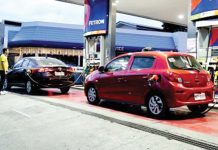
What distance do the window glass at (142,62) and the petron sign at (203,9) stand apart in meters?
3.42

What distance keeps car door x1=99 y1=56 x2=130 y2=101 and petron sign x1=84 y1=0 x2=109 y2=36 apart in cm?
575

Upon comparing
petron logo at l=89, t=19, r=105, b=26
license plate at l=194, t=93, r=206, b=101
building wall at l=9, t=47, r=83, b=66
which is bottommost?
license plate at l=194, t=93, r=206, b=101

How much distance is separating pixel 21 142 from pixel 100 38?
1001 cm

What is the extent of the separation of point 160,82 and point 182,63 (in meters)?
0.79

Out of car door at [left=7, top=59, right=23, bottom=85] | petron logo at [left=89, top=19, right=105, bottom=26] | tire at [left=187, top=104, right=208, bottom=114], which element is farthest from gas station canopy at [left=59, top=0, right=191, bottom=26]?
tire at [left=187, top=104, right=208, bottom=114]

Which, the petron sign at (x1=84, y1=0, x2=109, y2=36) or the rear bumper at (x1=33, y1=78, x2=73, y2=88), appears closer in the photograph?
the rear bumper at (x1=33, y1=78, x2=73, y2=88)

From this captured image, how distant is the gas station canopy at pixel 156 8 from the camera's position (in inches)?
737

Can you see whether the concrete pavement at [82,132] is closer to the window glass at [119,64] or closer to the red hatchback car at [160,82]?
the red hatchback car at [160,82]

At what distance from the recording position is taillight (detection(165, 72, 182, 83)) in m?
7.34

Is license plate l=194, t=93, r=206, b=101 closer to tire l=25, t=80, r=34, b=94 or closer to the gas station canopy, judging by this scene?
tire l=25, t=80, r=34, b=94

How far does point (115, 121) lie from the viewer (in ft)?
23.3

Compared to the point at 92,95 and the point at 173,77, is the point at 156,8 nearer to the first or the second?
the point at 92,95

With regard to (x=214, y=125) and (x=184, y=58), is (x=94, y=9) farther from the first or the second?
(x=214, y=125)

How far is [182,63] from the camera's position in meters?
7.84
